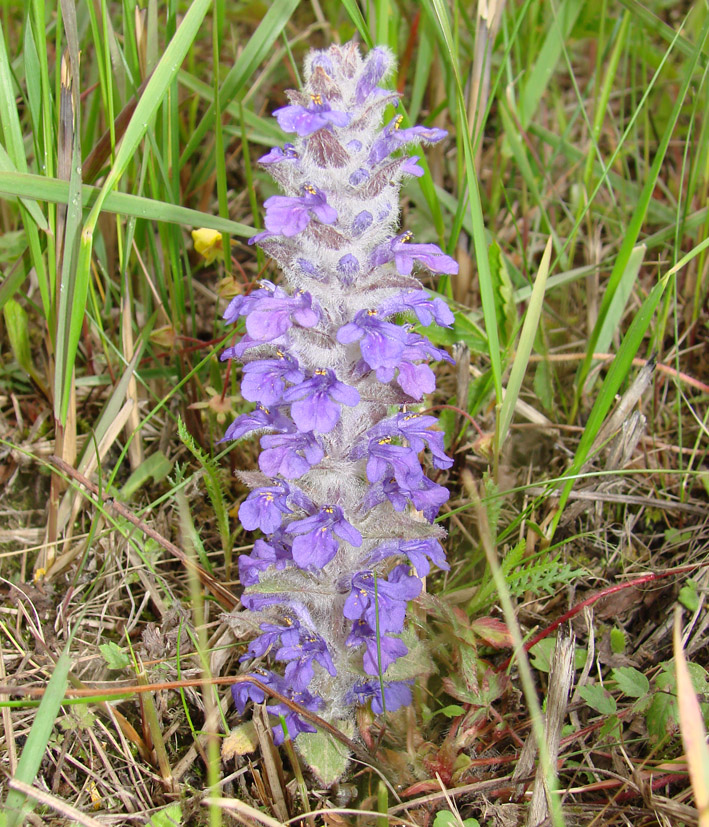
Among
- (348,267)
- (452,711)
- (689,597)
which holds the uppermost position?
(348,267)

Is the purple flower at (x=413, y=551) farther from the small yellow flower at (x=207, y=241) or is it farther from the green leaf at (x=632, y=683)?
the small yellow flower at (x=207, y=241)

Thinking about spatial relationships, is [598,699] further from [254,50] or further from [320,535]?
[254,50]

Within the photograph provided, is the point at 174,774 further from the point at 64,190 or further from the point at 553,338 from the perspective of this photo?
the point at 553,338

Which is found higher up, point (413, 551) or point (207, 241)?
point (207, 241)

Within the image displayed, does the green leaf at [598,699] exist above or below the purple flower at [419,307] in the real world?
below

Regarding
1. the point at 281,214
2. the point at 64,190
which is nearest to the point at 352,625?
the point at 281,214

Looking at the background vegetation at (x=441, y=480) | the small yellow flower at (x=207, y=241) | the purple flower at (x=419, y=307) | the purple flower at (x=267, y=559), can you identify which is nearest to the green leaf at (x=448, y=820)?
the background vegetation at (x=441, y=480)

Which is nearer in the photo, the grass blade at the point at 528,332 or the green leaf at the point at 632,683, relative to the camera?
the green leaf at the point at 632,683

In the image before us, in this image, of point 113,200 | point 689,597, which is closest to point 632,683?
point 689,597
